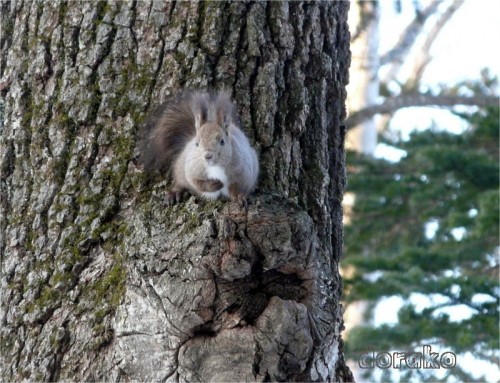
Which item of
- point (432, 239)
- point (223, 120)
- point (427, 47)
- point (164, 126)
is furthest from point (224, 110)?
point (427, 47)

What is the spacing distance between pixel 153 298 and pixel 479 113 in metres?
4.32

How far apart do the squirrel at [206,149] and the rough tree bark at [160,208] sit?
0.05m

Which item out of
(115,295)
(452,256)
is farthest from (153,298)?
(452,256)

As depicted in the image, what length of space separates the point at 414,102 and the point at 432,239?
3.44 ft

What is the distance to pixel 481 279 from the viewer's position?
470 cm

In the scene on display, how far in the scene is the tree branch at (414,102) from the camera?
6.16 m

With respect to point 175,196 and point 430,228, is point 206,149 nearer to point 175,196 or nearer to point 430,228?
point 175,196

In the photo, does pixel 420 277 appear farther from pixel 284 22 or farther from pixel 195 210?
pixel 195 210

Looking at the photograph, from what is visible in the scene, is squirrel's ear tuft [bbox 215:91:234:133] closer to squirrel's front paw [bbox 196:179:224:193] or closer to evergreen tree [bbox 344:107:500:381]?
squirrel's front paw [bbox 196:179:224:193]

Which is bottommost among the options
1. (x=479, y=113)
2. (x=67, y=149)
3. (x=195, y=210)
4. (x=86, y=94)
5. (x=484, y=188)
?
(x=195, y=210)

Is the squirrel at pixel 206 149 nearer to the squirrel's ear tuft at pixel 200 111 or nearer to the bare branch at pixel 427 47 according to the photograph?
the squirrel's ear tuft at pixel 200 111

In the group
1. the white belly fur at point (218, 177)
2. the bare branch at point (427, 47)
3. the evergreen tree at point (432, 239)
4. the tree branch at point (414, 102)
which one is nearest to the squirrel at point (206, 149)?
the white belly fur at point (218, 177)

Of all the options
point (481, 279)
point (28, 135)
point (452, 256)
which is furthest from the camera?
point (452, 256)

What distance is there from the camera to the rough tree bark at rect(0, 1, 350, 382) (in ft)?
6.58
